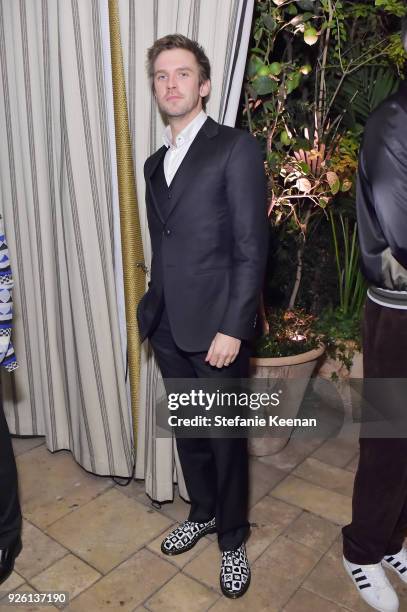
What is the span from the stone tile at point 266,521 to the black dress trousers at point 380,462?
0.32 metres

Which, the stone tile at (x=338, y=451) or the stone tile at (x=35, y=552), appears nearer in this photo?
the stone tile at (x=35, y=552)

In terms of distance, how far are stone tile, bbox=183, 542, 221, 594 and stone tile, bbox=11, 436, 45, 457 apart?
1132 millimetres

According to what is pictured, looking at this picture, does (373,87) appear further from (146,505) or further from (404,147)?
(146,505)

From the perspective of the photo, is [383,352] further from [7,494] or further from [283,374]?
[7,494]

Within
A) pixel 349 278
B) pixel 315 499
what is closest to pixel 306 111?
pixel 349 278

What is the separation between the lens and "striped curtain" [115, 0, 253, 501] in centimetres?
186

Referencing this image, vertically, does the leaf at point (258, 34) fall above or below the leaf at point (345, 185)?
above

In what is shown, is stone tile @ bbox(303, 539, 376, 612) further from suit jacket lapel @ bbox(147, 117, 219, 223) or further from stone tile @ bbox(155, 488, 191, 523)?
suit jacket lapel @ bbox(147, 117, 219, 223)

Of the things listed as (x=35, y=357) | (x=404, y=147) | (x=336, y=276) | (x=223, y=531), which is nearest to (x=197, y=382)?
(x=223, y=531)

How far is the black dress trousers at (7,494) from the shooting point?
1.92 meters

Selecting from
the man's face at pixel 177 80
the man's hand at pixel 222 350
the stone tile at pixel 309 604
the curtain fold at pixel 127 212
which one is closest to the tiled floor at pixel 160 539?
the stone tile at pixel 309 604

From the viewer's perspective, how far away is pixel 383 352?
5.47ft

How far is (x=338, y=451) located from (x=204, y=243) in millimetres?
1495

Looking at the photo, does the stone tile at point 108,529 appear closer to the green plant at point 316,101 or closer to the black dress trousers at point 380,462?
the black dress trousers at point 380,462
